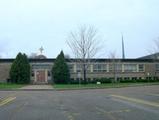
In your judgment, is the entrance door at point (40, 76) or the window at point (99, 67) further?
the window at point (99, 67)

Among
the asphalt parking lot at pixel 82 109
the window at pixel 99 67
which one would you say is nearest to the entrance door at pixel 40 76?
the window at pixel 99 67

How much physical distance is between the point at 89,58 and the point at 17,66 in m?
13.5

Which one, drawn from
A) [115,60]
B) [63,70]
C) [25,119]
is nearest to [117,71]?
[115,60]

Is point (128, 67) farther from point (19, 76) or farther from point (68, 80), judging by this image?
point (19, 76)

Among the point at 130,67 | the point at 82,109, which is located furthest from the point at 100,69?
the point at 82,109

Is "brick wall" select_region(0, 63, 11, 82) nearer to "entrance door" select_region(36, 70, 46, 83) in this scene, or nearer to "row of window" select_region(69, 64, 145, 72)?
"entrance door" select_region(36, 70, 46, 83)

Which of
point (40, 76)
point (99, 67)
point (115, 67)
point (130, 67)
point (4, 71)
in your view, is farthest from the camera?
point (130, 67)

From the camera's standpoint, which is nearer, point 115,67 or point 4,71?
point 4,71

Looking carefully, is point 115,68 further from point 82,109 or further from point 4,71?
point 82,109

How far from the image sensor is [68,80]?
72.0 meters

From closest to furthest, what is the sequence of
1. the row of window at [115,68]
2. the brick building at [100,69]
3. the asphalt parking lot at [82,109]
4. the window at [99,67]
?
the asphalt parking lot at [82,109] → the brick building at [100,69] → the row of window at [115,68] → the window at [99,67]

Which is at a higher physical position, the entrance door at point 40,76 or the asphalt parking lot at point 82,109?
the entrance door at point 40,76

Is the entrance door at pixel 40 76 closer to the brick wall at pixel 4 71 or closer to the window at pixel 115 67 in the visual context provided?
the brick wall at pixel 4 71

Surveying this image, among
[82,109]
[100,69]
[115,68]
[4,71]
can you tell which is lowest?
[82,109]
